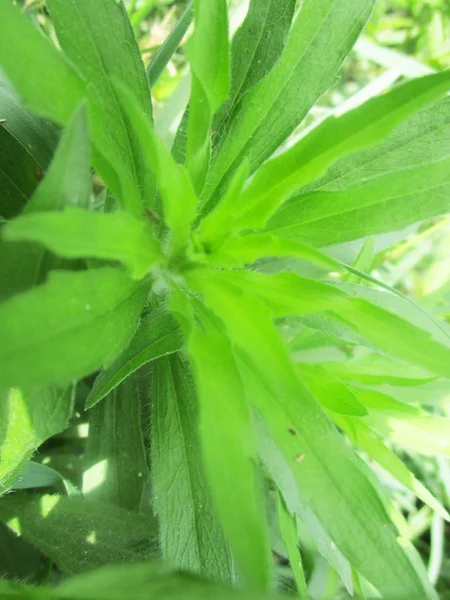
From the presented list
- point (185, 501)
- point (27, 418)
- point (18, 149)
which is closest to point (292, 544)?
point (185, 501)

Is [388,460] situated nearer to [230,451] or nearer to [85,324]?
[230,451]

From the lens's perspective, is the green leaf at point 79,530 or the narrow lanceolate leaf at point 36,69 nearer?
the narrow lanceolate leaf at point 36,69

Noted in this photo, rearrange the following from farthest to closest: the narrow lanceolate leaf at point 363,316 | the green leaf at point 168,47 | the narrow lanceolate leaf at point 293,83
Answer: the green leaf at point 168,47
the narrow lanceolate leaf at point 293,83
the narrow lanceolate leaf at point 363,316

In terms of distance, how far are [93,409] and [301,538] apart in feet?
1.54

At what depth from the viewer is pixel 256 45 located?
26.8 inches

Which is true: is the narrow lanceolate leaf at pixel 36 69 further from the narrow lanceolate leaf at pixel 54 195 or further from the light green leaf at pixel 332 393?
the light green leaf at pixel 332 393

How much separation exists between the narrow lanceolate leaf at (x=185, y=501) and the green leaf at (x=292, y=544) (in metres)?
0.08

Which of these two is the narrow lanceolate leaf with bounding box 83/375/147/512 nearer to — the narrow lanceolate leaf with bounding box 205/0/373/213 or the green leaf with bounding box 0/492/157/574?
the green leaf with bounding box 0/492/157/574

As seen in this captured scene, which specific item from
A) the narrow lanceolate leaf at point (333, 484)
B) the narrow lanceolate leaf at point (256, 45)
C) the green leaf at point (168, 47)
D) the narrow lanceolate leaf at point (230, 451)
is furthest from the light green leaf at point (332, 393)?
the green leaf at point (168, 47)

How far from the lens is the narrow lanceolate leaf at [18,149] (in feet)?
2.13

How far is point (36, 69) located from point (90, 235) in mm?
170

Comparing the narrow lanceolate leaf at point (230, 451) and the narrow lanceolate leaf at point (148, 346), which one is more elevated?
the narrow lanceolate leaf at point (148, 346)

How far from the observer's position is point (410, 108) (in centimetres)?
52

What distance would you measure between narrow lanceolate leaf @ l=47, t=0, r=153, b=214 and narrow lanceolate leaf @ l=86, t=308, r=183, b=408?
0.43 feet
